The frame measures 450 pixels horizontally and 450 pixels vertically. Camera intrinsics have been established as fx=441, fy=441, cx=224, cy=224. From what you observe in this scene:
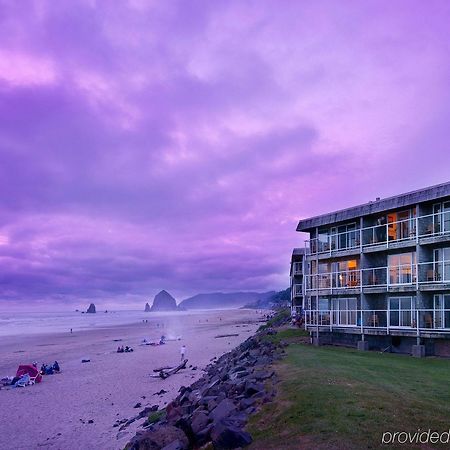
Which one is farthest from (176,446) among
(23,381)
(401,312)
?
(23,381)

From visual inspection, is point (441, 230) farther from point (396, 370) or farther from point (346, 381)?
point (346, 381)

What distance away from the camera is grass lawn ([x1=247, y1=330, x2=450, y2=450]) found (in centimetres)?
Result: 1091

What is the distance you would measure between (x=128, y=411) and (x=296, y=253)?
44.8m

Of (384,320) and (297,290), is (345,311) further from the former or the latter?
(297,290)

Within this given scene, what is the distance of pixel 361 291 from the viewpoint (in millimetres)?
33312

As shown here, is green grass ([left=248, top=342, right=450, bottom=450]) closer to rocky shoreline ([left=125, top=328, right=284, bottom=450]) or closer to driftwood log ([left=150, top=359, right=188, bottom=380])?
rocky shoreline ([left=125, top=328, right=284, bottom=450])

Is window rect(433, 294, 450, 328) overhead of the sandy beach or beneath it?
overhead

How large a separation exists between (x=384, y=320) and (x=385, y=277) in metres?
3.14

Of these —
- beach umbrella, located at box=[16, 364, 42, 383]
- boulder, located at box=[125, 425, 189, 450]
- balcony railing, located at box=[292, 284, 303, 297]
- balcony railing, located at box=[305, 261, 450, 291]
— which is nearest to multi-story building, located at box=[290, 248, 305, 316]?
balcony railing, located at box=[292, 284, 303, 297]

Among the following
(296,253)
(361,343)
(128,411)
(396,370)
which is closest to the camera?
(396,370)

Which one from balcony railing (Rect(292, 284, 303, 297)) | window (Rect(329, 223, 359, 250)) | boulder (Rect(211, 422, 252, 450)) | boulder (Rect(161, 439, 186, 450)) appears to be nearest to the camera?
boulder (Rect(211, 422, 252, 450))

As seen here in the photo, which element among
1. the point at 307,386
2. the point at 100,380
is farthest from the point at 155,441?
the point at 100,380

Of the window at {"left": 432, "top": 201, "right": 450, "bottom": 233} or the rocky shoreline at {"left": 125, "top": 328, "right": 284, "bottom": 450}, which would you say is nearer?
the rocky shoreline at {"left": 125, "top": 328, "right": 284, "bottom": 450}

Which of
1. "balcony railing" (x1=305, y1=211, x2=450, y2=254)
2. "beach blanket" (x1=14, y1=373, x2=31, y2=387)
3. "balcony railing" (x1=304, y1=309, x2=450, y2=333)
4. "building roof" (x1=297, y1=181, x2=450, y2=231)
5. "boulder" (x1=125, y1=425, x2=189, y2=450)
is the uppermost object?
"building roof" (x1=297, y1=181, x2=450, y2=231)
